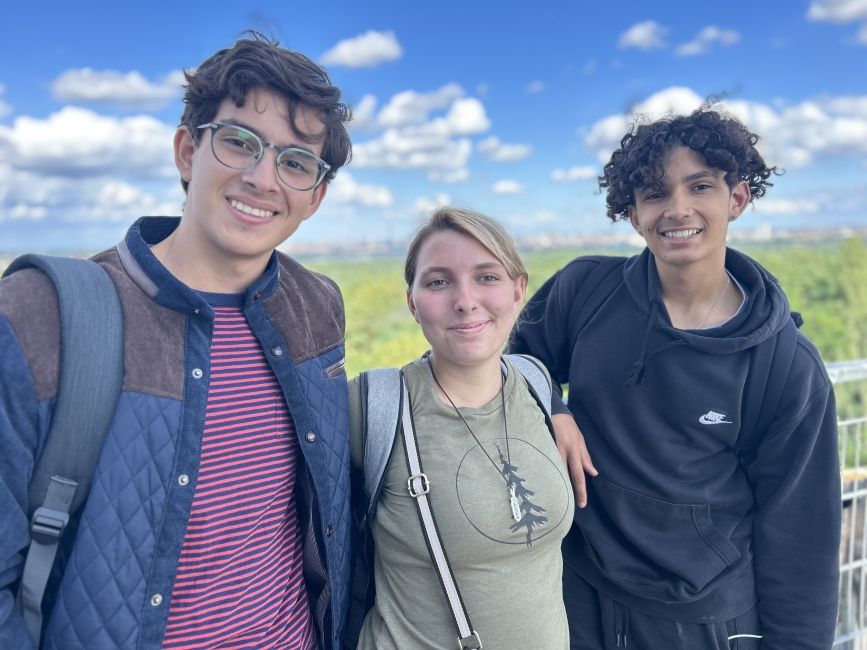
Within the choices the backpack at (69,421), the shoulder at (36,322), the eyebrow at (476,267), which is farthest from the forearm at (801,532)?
the shoulder at (36,322)

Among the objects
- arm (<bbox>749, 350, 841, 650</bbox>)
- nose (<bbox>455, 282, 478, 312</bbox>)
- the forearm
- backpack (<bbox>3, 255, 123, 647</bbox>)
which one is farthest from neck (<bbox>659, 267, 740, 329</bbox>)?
backpack (<bbox>3, 255, 123, 647</bbox>)

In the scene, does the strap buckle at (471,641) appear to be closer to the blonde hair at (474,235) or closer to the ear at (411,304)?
the ear at (411,304)

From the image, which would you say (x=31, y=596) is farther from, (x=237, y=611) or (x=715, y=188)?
(x=715, y=188)

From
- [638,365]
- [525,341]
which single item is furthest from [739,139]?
[525,341]

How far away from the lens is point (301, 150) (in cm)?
173

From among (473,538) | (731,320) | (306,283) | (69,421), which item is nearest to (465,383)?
(473,538)

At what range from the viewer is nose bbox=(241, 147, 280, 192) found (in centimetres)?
167

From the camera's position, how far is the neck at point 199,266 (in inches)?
67.5

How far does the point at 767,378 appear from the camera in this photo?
212 centimetres

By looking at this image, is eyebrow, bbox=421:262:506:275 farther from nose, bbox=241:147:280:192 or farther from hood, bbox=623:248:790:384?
hood, bbox=623:248:790:384

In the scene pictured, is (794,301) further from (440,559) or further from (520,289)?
(440,559)

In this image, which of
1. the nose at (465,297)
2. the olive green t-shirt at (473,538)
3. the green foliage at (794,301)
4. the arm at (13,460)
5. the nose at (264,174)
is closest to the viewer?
the arm at (13,460)

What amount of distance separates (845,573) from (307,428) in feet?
12.5

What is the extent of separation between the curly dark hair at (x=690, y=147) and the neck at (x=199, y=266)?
138cm
